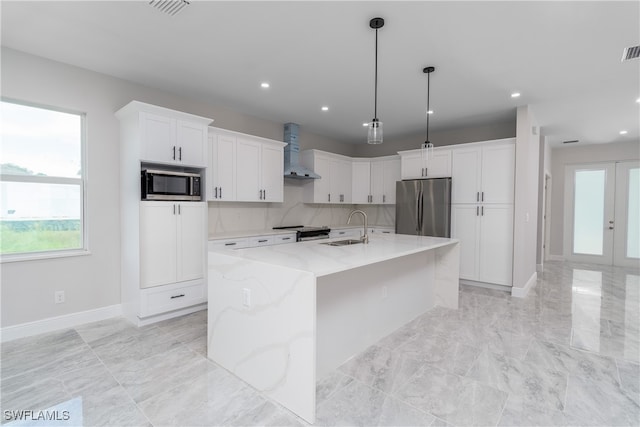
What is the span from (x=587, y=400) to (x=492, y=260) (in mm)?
2867

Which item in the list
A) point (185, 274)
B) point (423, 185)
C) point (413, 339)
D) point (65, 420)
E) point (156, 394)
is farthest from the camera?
point (423, 185)

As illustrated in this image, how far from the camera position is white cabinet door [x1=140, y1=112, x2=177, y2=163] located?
313cm

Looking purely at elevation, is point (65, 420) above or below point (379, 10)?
below

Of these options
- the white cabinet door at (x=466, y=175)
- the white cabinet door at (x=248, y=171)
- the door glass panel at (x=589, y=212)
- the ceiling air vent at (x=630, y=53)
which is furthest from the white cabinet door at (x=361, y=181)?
the door glass panel at (x=589, y=212)

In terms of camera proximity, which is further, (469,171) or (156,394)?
(469,171)

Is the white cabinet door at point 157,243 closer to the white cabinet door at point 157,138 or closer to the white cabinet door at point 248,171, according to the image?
the white cabinet door at point 157,138

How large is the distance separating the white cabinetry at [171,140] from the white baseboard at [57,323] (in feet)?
5.75

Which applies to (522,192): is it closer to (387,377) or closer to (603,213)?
(387,377)

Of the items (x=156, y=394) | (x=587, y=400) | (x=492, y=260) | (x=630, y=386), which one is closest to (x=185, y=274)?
(x=156, y=394)

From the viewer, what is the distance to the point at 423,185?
5102mm

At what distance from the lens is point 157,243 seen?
3.23 meters

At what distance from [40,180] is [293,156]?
3.30 m

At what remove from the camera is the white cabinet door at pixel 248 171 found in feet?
14.4

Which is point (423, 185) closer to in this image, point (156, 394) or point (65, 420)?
point (156, 394)
